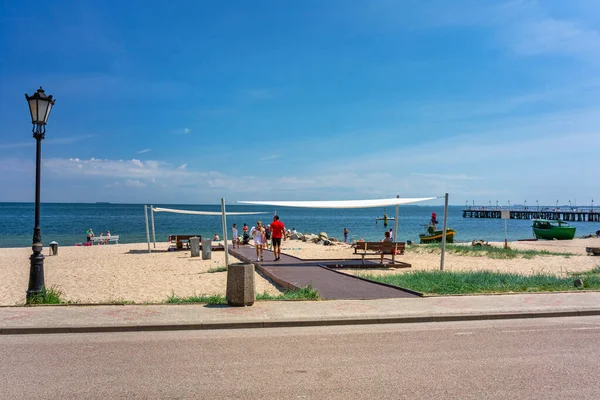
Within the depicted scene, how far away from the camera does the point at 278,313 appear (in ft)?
27.3

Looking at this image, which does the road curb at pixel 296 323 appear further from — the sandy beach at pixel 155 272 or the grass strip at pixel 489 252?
the grass strip at pixel 489 252

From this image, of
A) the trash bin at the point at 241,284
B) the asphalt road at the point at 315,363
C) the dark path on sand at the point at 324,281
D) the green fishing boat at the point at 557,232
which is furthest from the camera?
the green fishing boat at the point at 557,232

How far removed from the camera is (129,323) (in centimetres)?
755

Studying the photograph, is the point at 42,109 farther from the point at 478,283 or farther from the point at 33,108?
the point at 478,283

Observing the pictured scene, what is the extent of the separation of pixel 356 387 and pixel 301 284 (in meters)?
7.14

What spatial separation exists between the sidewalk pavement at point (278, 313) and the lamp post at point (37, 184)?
66 centimetres

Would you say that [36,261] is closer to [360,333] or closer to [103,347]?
[103,347]

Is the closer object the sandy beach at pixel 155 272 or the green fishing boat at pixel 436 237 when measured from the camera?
the sandy beach at pixel 155 272

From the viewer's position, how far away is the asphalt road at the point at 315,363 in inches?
187

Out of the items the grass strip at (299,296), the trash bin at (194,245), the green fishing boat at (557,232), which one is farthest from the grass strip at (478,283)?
the green fishing boat at (557,232)

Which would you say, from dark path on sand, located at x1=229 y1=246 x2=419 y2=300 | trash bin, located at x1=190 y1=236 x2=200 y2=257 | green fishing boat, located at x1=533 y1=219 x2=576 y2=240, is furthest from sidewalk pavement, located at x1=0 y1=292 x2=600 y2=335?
green fishing boat, located at x1=533 y1=219 x2=576 y2=240

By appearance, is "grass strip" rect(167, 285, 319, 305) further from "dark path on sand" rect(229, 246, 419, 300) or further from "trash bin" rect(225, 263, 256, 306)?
"trash bin" rect(225, 263, 256, 306)

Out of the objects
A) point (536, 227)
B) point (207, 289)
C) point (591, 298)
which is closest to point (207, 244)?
point (207, 289)

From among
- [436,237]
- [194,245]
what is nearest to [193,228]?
[436,237]
